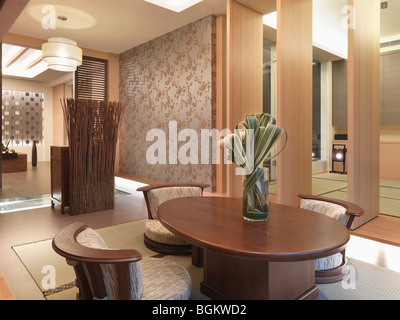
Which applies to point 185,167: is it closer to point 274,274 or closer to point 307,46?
point 307,46

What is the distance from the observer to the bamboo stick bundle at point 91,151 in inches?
148

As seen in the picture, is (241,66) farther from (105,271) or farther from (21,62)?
(21,62)

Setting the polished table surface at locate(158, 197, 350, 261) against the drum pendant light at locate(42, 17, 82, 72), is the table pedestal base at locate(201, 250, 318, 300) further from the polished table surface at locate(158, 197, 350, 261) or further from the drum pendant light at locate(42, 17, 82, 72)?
the drum pendant light at locate(42, 17, 82, 72)

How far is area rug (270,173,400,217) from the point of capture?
4.03m

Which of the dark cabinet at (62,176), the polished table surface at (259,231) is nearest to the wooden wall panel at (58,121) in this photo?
the dark cabinet at (62,176)

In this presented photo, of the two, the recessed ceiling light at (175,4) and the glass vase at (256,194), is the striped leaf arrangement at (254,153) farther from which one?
the recessed ceiling light at (175,4)

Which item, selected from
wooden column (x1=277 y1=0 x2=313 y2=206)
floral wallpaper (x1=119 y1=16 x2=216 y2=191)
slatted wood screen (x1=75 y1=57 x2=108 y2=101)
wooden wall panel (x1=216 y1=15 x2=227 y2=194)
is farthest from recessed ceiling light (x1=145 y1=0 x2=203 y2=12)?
slatted wood screen (x1=75 y1=57 x2=108 y2=101)

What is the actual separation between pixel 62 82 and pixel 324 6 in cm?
859

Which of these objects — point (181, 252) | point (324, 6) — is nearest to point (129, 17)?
point (324, 6)

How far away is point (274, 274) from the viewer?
1.61 metres

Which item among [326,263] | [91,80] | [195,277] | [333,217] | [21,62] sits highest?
[21,62]

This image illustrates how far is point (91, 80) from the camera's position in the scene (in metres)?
7.20

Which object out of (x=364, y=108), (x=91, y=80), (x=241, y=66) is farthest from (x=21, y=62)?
(x=364, y=108)

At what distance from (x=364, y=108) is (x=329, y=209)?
1695mm
